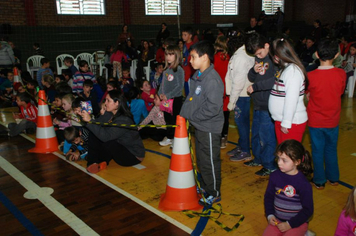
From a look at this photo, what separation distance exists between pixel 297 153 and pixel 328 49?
1.35 meters

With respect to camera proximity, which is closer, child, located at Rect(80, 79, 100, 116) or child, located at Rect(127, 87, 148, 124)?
child, located at Rect(127, 87, 148, 124)

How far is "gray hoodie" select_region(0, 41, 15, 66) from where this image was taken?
10.3m

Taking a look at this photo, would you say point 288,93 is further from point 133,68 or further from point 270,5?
point 270,5

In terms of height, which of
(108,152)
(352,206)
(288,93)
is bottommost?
(108,152)

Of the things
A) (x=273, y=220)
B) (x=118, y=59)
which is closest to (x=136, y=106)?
(x=273, y=220)

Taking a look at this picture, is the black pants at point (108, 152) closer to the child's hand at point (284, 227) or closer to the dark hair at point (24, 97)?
the child's hand at point (284, 227)

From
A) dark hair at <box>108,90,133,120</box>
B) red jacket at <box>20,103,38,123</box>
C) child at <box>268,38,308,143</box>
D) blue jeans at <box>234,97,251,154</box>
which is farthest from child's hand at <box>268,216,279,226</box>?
red jacket at <box>20,103,38,123</box>

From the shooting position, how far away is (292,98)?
319 cm

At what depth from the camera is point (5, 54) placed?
10391 mm

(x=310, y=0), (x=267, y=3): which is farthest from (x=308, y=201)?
(x=310, y=0)

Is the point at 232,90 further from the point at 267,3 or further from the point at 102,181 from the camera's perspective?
the point at 267,3

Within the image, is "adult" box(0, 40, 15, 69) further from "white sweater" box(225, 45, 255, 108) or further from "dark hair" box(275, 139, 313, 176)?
"dark hair" box(275, 139, 313, 176)

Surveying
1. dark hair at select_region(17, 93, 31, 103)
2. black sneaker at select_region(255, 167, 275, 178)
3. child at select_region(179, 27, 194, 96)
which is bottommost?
black sneaker at select_region(255, 167, 275, 178)

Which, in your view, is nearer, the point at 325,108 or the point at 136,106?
the point at 325,108
